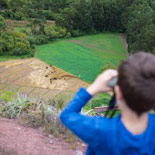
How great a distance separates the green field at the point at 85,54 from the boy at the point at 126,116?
9.11m

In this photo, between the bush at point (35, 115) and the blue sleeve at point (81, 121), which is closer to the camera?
the blue sleeve at point (81, 121)

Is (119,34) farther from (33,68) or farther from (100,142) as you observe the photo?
(100,142)

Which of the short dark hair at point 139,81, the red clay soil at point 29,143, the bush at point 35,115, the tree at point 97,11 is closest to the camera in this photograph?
the short dark hair at point 139,81

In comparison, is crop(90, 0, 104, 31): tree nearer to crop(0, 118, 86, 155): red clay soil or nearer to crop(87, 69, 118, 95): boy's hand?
crop(0, 118, 86, 155): red clay soil

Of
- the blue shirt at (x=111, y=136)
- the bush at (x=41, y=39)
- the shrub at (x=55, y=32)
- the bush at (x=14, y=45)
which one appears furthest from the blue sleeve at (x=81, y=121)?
the shrub at (x=55, y=32)

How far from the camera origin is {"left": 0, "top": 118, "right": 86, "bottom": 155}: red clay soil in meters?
2.73

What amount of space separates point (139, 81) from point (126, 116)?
0.19 meters

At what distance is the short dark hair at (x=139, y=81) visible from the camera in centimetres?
77

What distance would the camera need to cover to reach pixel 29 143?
9.70 ft

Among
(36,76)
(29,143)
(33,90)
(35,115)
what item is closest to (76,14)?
(36,76)

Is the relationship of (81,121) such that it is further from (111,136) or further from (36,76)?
(36,76)

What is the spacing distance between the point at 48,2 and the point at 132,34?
45.8 ft

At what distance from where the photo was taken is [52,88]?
8797mm

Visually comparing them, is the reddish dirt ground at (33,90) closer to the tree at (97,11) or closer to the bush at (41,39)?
the bush at (41,39)
